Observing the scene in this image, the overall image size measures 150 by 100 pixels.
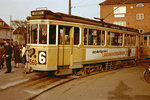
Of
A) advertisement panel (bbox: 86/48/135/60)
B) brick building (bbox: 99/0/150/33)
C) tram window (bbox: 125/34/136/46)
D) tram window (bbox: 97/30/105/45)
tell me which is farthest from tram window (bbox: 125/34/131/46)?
brick building (bbox: 99/0/150/33)

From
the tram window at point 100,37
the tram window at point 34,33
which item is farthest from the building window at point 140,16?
the tram window at point 34,33

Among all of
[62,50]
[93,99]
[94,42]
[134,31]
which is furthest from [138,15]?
[93,99]

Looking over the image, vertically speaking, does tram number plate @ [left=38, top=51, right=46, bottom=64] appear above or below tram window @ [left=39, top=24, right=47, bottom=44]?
below

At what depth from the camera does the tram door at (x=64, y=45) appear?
31.0ft

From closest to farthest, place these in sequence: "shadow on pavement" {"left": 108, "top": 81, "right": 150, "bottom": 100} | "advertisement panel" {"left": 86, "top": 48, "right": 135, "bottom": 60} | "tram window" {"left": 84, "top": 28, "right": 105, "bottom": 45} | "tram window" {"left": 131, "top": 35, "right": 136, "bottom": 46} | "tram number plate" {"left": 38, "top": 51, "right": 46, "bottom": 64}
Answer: "shadow on pavement" {"left": 108, "top": 81, "right": 150, "bottom": 100}, "tram number plate" {"left": 38, "top": 51, "right": 46, "bottom": 64}, "tram window" {"left": 84, "top": 28, "right": 105, "bottom": 45}, "advertisement panel" {"left": 86, "top": 48, "right": 135, "bottom": 60}, "tram window" {"left": 131, "top": 35, "right": 136, "bottom": 46}

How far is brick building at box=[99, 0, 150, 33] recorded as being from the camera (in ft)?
128

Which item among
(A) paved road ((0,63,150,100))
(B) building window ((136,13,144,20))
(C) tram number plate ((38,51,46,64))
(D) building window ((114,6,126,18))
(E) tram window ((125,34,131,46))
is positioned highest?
(D) building window ((114,6,126,18))

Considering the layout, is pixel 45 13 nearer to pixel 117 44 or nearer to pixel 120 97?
pixel 120 97

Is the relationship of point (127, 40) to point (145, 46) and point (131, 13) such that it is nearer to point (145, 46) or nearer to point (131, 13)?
point (145, 46)

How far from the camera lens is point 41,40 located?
9.17 metres

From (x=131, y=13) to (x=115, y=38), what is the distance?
28.4 m

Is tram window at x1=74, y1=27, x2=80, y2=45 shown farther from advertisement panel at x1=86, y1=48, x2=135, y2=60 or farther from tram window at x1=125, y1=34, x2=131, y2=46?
tram window at x1=125, y1=34, x2=131, y2=46

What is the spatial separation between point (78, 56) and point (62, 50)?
1.11 meters

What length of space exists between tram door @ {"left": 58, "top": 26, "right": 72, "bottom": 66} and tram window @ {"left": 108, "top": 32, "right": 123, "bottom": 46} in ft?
13.4
